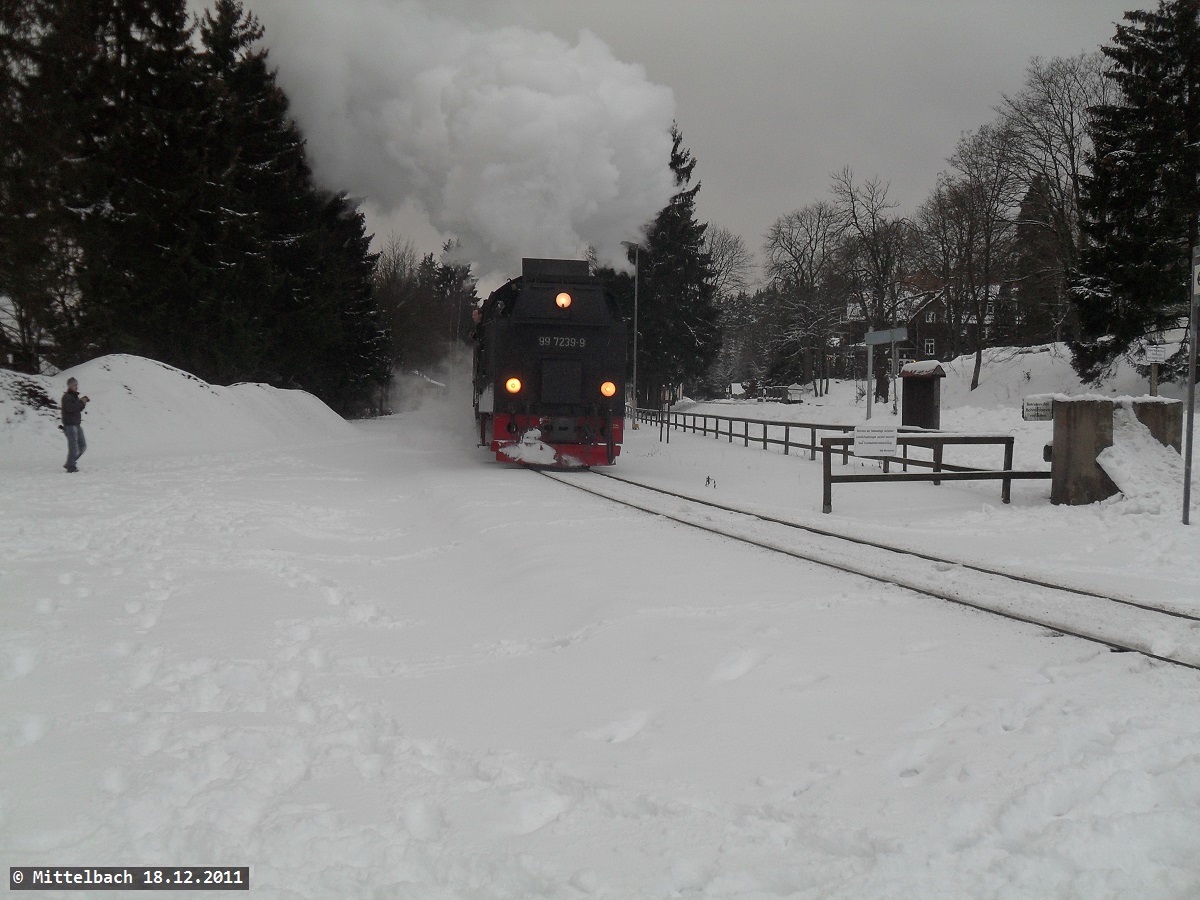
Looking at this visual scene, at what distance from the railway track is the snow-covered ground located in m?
0.28

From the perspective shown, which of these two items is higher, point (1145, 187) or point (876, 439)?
point (1145, 187)

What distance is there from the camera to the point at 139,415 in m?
19.6

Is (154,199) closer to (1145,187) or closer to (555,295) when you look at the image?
(555,295)

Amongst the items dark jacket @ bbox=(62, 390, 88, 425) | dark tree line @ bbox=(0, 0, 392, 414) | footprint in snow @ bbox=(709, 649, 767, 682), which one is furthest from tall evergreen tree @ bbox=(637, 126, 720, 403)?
footprint in snow @ bbox=(709, 649, 767, 682)

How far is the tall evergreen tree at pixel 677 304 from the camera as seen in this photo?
44750 mm

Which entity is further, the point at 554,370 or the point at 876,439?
the point at 554,370

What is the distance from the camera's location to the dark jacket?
13953 mm

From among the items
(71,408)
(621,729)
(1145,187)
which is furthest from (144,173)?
(1145,187)

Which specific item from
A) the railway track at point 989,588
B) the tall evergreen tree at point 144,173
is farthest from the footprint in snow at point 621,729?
the tall evergreen tree at point 144,173

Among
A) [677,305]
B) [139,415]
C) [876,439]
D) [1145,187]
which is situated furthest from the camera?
[677,305]

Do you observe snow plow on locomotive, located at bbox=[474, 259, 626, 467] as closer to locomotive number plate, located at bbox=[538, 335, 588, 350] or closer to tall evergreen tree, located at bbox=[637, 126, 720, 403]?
locomotive number plate, located at bbox=[538, 335, 588, 350]

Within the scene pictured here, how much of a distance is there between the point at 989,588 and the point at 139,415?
62.6ft

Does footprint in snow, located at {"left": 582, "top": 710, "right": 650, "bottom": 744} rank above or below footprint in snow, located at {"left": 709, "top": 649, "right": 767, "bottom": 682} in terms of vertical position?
below

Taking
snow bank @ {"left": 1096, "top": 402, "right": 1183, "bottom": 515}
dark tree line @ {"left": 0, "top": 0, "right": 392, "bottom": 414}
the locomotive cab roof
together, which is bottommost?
snow bank @ {"left": 1096, "top": 402, "right": 1183, "bottom": 515}
